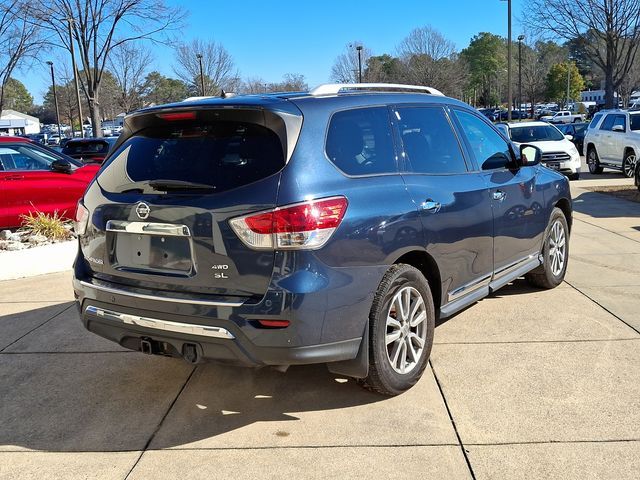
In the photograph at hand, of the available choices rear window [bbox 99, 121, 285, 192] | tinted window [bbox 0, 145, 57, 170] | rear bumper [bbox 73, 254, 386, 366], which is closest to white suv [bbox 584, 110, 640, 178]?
tinted window [bbox 0, 145, 57, 170]

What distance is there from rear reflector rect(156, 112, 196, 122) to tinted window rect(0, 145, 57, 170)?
6.65 m

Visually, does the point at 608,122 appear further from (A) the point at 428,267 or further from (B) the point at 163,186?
(B) the point at 163,186

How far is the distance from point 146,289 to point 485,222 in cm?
254

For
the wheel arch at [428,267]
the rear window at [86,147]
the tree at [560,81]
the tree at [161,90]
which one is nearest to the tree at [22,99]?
the tree at [161,90]

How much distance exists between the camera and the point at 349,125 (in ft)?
12.0

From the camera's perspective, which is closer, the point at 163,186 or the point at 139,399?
the point at 163,186

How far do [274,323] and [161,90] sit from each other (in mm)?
55890

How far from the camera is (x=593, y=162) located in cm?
1777

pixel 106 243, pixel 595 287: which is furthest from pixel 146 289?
pixel 595 287

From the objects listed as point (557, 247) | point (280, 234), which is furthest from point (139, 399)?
point (557, 247)

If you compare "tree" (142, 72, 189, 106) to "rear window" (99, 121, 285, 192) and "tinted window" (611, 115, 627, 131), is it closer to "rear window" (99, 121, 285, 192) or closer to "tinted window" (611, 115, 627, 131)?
"tinted window" (611, 115, 627, 131)

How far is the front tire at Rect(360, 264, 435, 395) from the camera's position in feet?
11.6

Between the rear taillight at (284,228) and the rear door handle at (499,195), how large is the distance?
6.89 ft

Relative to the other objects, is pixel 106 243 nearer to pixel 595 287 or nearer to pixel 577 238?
pixel 595 287
